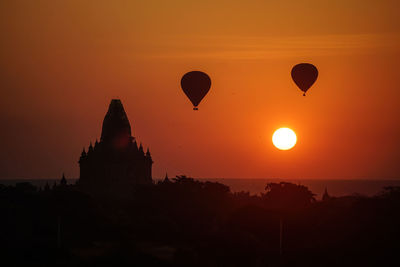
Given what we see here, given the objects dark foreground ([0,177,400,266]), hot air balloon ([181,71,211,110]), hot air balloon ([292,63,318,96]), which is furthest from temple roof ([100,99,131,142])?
hot air balloon ([292,63,318,96])

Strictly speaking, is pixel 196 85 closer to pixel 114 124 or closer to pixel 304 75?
pixel 304 75

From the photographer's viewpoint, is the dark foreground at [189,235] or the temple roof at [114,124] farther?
the temple roof at [114,124]

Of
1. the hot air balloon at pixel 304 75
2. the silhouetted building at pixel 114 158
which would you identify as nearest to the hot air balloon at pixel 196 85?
the hot air balloon at pixel 304 75

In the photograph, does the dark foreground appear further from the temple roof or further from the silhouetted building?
the temple roof

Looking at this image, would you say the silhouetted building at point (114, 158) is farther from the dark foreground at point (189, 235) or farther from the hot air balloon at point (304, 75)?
the hot air balloon at point (304, 75)

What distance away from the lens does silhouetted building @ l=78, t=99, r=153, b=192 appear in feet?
410

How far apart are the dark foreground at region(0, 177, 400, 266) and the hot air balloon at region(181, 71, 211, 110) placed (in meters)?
9.64

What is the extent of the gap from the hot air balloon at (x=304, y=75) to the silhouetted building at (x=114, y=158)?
60076 millimetres

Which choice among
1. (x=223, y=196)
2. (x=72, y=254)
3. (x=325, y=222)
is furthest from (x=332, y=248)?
(x=223, y=196)

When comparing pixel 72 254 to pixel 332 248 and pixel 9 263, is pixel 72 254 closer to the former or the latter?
pixel 9 263

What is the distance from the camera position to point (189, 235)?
206ft

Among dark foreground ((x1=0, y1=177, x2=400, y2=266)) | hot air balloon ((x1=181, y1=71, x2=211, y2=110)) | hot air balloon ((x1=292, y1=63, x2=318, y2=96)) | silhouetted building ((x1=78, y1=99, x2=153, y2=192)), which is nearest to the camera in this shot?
dark foreground ((x1=0, y1=177, x2=400, y2=266))

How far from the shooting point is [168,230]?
66.9 metres

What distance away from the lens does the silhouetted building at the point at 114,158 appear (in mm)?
124875
